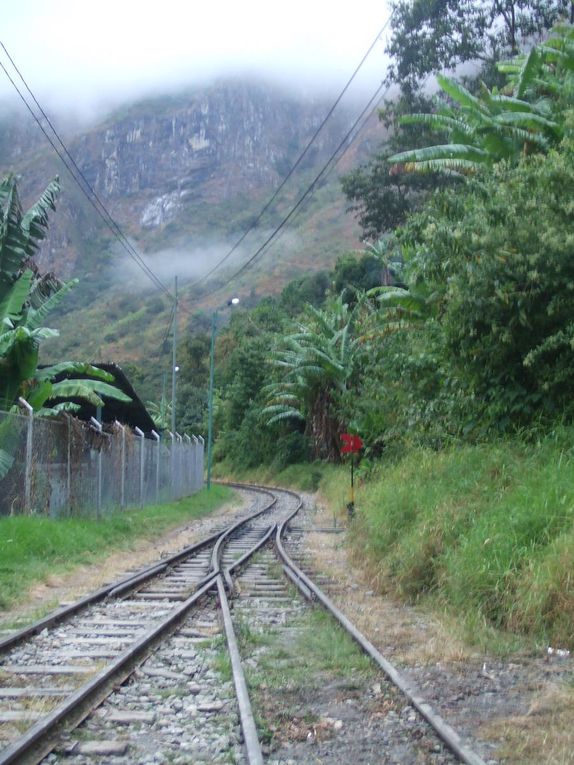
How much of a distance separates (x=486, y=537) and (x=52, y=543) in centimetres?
840

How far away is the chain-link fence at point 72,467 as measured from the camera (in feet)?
50.7

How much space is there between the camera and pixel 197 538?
20.6m

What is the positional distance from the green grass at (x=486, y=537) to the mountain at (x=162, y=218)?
3192 inches

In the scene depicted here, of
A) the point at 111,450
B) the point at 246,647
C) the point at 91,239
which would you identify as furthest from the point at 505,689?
the point at 91,239

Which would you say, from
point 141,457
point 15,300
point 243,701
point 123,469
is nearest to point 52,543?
point 15,300

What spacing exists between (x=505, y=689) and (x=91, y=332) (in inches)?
4370

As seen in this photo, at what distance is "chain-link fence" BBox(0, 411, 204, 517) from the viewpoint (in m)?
15.4

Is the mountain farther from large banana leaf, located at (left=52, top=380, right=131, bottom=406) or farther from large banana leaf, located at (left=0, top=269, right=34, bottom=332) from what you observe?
large banana leaf, located at (left=0, top=269, right=34, bottom=332)

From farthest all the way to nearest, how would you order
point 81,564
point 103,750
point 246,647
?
point 81,564 < point 246,647 < point 103,750

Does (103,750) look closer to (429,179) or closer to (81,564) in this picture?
(81,564)

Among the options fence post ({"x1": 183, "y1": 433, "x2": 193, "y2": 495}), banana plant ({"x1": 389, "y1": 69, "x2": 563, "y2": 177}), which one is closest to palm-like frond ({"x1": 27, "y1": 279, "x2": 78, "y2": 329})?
banana plant ({"x1": 389, "y1": 69, "x2": 563, "y2": 177})

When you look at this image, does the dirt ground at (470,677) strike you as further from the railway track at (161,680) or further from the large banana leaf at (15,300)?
the large banana leaf at (15,300)

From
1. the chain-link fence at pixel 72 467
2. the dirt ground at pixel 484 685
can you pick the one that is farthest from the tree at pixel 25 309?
the dirt ground at pixel 484 685

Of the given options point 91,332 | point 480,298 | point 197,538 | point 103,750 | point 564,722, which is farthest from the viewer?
point 91,332
